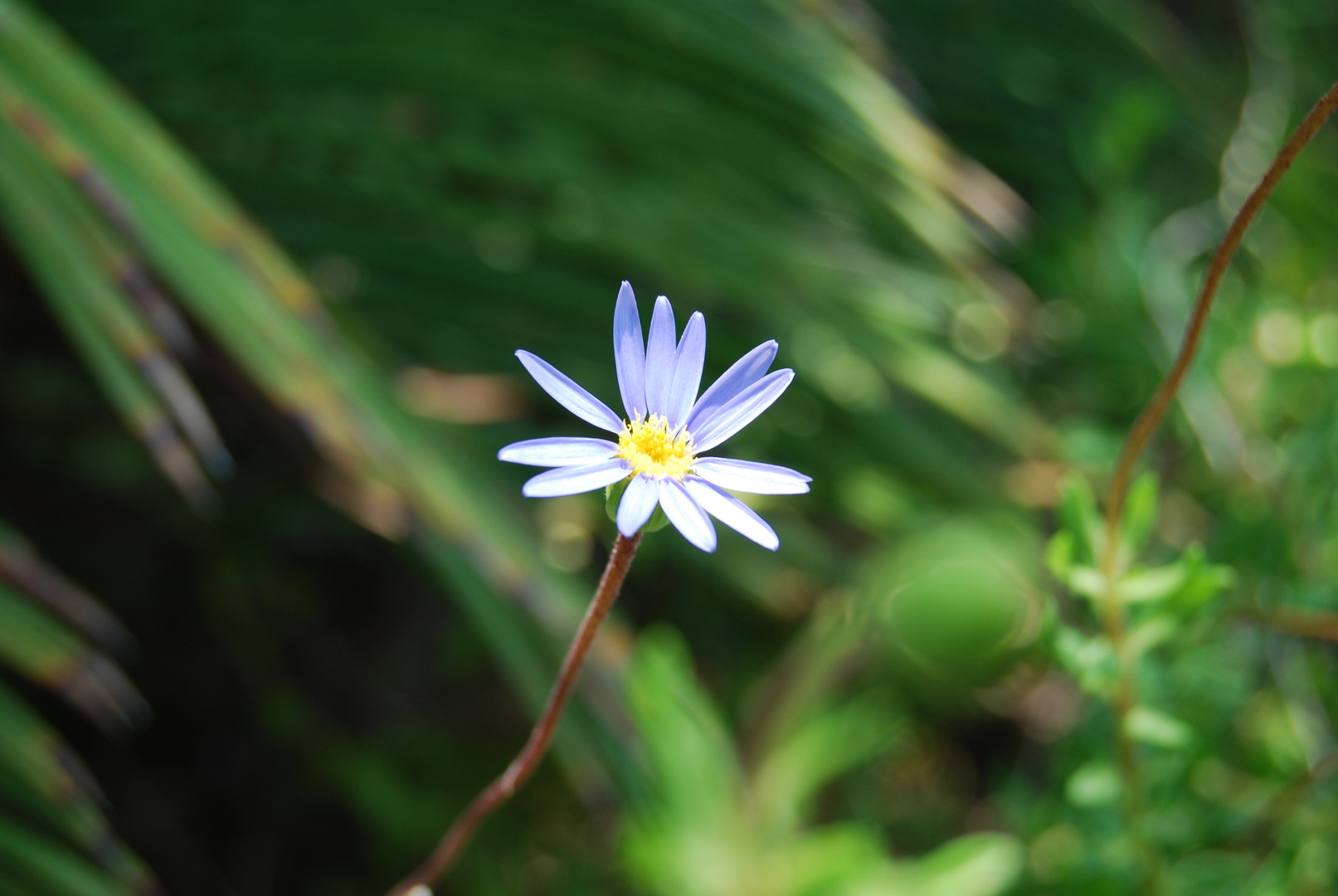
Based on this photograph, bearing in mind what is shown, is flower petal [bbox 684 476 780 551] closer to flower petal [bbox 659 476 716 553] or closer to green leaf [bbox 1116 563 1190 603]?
flower petal [bbox 659 476 716 553]

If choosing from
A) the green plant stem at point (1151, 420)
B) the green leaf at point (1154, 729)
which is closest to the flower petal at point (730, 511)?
the green plant stem at point (1151, 420)

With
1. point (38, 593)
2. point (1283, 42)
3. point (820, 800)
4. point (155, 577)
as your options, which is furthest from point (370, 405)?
point (1283, 42)

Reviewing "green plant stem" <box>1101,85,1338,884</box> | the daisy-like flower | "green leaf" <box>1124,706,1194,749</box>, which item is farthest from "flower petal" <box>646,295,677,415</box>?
"green leaf" <box>1124,706,1194,749</box>

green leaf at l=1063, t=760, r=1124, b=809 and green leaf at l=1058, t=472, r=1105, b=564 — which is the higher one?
green leaf at l=1058, t=472, r=1105, b=564

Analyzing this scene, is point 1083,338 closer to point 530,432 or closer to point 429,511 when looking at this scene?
point 530,432

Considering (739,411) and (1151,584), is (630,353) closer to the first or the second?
(739,411)

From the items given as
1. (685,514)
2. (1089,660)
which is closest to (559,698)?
(685,514)
